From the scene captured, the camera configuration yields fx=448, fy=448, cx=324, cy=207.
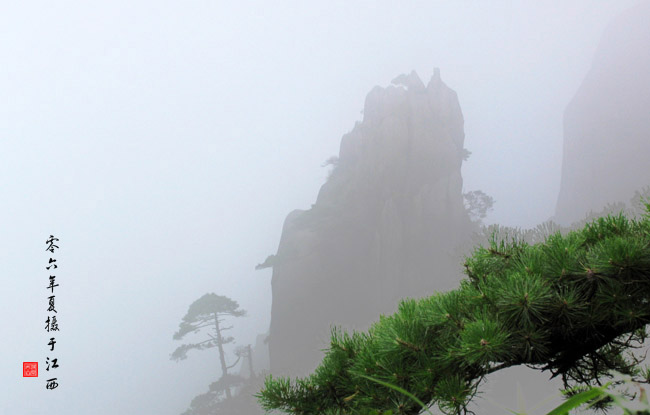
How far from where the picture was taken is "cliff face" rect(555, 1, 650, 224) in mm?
21500

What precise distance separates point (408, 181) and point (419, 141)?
179cm

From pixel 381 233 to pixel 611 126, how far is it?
14.5 meters

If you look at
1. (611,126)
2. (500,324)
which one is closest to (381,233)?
(611,126)

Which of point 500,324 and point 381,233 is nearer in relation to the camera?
point 500,324

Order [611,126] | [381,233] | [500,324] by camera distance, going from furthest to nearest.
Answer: [611,126], [381,233], [500,324]

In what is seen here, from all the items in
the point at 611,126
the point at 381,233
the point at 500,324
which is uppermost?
the point at 611,126

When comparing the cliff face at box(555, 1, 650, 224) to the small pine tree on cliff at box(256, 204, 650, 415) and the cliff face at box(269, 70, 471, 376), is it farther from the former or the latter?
the small pine tree on cliff at box(256, 204, 650, 415)

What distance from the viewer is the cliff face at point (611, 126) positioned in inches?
846

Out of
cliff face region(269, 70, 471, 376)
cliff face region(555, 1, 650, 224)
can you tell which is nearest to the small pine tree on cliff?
cliff face region(269, 70, 471, 376)

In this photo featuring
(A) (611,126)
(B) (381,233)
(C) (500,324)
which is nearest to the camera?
(C) (500,324)

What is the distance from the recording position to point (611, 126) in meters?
23.6

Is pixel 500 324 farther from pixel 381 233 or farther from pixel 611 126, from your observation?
pixel 611 126

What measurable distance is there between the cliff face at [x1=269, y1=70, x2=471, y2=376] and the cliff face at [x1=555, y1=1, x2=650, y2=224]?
26.0 ft

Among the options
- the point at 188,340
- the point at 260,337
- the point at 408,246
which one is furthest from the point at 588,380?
the point at 188,340
